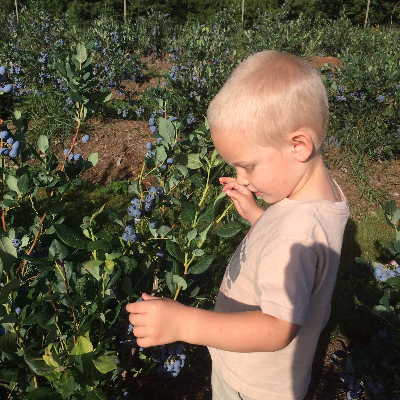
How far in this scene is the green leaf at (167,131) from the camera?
4.38 ft

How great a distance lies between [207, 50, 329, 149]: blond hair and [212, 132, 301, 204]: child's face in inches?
1.0

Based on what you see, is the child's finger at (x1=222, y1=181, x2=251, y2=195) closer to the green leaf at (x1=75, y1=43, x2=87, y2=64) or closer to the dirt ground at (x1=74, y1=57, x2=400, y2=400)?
the green leaf at (x1=75, y1=43, x2=87, y2=64)

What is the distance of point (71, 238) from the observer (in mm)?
1109

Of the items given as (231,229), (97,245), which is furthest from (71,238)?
(231,229)

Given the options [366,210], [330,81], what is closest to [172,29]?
[330,81]

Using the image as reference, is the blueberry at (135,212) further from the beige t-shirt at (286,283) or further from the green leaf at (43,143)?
the green leaf at (43,143)

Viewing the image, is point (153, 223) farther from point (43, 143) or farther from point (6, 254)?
point (43, 143)

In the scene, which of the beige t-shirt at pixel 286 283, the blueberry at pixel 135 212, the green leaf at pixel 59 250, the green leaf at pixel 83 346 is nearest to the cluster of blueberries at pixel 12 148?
the green leaf at pixel 59 250

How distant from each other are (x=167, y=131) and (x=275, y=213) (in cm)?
45

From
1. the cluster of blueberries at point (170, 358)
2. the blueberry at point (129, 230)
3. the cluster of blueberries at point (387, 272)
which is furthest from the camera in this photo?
the cluster of blueberries at point (170, 358)

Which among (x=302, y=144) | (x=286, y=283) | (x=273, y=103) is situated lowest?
(x=286, y=283)

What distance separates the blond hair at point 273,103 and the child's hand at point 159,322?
48cm

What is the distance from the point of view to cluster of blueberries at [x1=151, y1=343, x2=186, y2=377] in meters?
1.74

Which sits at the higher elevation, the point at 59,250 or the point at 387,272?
the point at 59,250
